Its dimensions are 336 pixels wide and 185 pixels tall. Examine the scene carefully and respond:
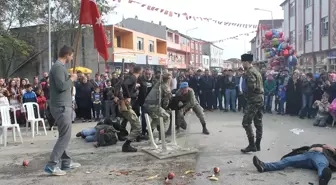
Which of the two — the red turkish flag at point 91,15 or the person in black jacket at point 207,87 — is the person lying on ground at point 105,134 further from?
the person in black jacket at point 207,87

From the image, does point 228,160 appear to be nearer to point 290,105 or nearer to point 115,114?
point 115,114

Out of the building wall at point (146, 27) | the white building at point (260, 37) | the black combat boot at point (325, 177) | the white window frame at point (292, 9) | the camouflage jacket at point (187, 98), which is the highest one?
the building wall at point (146, 27)

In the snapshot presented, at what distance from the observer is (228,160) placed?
6426mm

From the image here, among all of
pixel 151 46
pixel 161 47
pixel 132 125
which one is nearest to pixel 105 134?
pixel 132 125

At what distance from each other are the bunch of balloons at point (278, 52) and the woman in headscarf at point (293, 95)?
6560 millimetres

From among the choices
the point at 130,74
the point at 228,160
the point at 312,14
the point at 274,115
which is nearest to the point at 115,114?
the point at 130,74

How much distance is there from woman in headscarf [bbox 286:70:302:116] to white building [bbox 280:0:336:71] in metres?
15.7

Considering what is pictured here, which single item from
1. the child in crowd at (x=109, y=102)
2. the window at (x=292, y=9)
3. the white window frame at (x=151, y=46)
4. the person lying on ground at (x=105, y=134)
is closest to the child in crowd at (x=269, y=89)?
the child in crowd at (x=109, y=102)

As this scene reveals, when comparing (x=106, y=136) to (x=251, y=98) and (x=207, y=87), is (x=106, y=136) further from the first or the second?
(x=207, y=87)

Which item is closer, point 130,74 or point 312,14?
point 130,74

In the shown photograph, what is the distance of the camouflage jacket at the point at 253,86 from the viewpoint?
22.7 feet

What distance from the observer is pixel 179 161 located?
251 inches

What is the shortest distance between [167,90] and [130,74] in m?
0.93

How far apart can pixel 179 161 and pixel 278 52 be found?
15107mm
